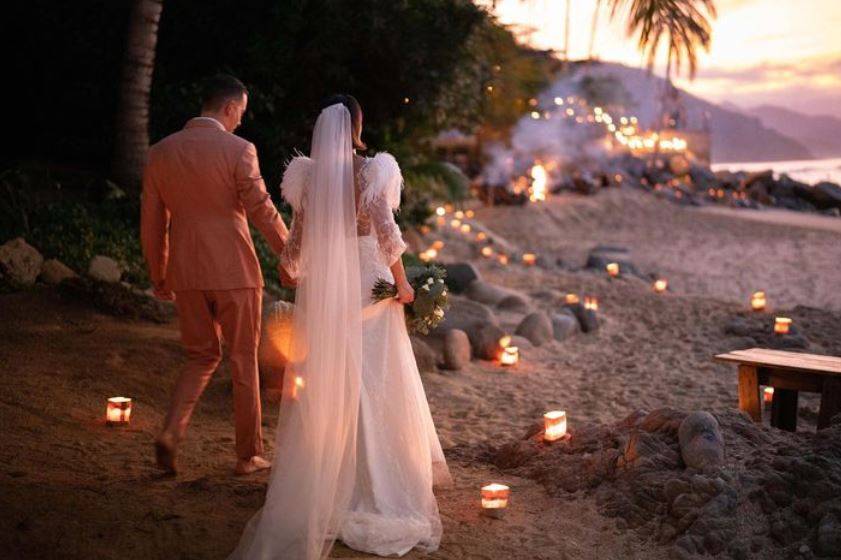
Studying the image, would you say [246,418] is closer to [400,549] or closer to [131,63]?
[400,549]

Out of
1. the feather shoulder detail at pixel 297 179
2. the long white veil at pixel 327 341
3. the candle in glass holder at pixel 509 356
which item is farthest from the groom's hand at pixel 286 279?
the candle in glass holder at pixel 509 356

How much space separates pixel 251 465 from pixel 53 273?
4338 mm

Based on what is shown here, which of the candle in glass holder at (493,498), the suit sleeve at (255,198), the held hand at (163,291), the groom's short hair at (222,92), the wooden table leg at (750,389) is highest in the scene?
the groom's short hair at (222,92)

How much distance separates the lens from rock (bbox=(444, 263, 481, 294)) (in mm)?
11969

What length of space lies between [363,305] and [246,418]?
96cm

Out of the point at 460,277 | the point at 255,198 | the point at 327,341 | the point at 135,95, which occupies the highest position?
the point at 135,95

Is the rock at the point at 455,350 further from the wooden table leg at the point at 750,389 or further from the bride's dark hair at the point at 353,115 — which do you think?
the bride's dark hair at the point at 353,115

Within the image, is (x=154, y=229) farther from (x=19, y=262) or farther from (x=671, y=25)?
(x=671, y=25)

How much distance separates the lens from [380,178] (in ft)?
15.1

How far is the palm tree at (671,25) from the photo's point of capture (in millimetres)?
12305

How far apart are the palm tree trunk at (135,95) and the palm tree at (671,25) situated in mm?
6070

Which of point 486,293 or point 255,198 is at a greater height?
point 255,198

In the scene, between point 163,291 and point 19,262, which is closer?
point 163,291

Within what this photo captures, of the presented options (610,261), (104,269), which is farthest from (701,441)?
(610,261)
